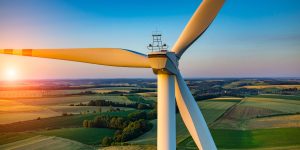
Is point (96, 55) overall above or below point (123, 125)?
above

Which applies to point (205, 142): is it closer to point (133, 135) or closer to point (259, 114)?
point (133, 135)

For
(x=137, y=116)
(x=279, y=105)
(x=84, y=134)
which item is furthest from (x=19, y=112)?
(x=279, y=105)

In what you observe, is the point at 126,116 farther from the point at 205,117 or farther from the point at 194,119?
the point at 194,119

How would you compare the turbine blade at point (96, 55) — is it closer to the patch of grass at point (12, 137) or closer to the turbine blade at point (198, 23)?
the turbine blade at point (198, 23)

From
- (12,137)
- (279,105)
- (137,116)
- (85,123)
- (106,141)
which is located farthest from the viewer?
(279,105)

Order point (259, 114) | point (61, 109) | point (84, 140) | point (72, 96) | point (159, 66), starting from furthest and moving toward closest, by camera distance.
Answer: point (72, 96), point (61, 109), point (259, 114), point (84, 140), point (159, 66)

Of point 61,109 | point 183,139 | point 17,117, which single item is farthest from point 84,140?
point 61,109

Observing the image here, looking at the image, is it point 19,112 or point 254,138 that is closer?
point 254,138

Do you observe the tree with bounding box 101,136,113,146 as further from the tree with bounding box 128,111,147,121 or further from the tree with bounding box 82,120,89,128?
the tree with bounding box 128,111,147,121
